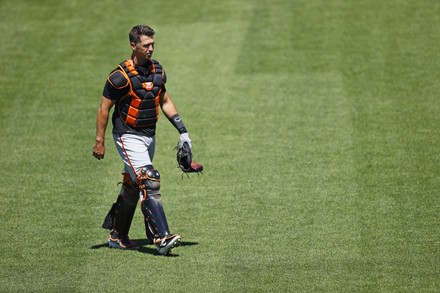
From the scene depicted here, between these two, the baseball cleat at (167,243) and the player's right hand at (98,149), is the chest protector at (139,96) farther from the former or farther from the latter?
the baseball cleat at (167,243)

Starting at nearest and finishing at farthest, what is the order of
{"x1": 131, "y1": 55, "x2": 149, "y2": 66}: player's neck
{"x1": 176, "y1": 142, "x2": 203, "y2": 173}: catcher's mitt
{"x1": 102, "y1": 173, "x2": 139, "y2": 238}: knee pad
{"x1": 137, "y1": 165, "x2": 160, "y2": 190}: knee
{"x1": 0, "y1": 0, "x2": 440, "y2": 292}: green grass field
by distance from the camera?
{"x1": 0, "y1": 0, "x2": 440, "y2": 292}: green grass field, {"x1": 137, "y1": 165, "x2": 160, "y2": 190}: knee, {"x1": 131, "y1": 55, "x2": 149, "y2": 66}: player's neck, {"x1": 176, "y1": 142, "x2": 203, "y2": 173}: catcher's mitt, {"x1": 102, "y1": 173, "x2": 139, "y2": 238}: knee pad

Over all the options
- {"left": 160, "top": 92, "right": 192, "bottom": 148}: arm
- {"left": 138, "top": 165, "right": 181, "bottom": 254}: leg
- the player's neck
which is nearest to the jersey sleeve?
the player's neck

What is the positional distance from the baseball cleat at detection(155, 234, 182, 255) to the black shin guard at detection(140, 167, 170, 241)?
58 millimetres

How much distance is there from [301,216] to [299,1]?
736cm

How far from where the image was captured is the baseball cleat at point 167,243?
836cm

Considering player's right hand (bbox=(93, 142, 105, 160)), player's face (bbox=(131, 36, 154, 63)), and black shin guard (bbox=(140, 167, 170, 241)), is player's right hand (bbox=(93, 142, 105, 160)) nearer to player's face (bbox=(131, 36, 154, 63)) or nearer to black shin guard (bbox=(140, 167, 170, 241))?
black shin guard (bbox=(140, 167, 170, 241))

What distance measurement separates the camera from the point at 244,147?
1172 centimetres

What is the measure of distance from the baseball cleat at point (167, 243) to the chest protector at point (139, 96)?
3.94ft

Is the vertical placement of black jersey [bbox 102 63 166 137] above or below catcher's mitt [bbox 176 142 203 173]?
above

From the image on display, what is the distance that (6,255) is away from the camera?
344 inches

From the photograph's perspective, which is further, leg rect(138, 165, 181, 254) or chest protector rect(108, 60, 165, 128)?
chest protector rect(108, 60, 165, 128)

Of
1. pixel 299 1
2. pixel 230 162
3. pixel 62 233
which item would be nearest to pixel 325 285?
pixel 62 233

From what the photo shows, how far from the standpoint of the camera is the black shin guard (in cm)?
848

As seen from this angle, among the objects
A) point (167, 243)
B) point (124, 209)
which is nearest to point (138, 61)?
point (124, 209)
